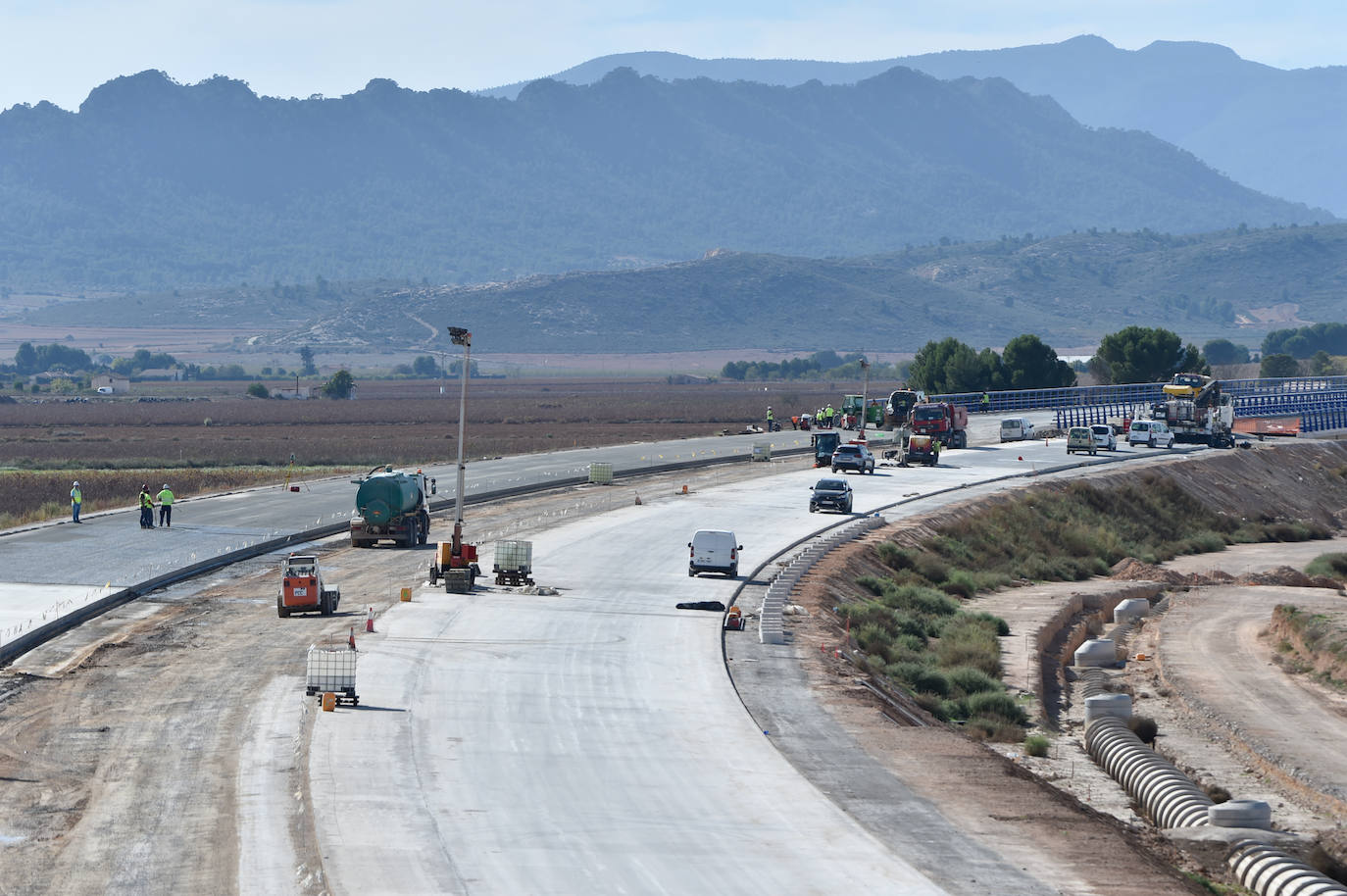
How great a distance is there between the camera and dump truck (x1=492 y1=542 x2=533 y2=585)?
4653 centimetres

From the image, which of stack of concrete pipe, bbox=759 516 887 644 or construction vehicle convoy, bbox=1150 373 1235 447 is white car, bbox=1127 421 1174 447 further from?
stack of concrete pipe, bbox=759 516 887 644

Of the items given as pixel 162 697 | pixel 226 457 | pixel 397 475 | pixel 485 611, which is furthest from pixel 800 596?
pixel 226 457

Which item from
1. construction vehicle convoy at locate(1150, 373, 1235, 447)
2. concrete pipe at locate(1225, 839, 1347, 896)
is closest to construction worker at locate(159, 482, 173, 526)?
concrete pipe at locate(1225, 839, 1347, 896)

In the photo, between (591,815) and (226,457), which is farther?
(226,457)

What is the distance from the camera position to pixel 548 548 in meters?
54.3

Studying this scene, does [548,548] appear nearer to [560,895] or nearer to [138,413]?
[560,895]

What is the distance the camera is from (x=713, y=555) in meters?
48.9

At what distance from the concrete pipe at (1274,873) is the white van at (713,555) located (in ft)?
79.4

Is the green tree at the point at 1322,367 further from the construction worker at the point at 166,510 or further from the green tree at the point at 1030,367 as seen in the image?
the construction worker at the point at 166,510

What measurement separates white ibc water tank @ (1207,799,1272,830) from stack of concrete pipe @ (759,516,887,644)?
A: 1415 centimetres

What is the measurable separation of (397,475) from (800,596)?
1540cm

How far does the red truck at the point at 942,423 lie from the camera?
87.4m

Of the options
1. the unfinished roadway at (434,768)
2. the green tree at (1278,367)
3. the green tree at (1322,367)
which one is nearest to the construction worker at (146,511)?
the unfinished roadway at (434,768)

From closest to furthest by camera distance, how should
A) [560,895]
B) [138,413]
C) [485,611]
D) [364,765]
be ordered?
[560,895] → [364,765] → [485,611] → [138,413]
